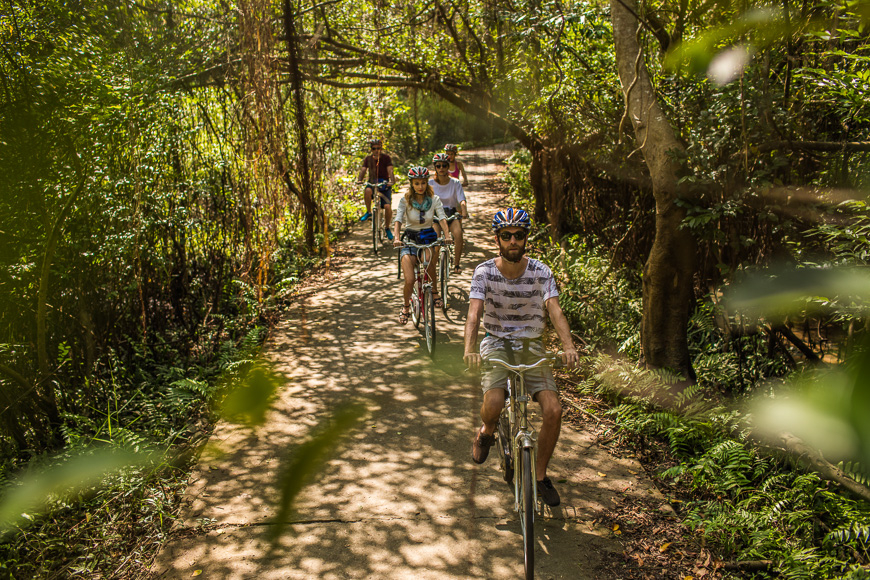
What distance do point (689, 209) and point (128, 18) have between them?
252 inches

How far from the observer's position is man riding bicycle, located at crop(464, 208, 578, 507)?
4309 mm

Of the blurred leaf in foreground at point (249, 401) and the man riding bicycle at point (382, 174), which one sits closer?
the blurred leaf in foreground at point (249, 401)

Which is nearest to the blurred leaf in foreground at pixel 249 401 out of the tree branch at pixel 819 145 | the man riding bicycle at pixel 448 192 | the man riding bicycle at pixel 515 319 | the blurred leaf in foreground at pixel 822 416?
the blurred leaf in foreground at pixel 822 416

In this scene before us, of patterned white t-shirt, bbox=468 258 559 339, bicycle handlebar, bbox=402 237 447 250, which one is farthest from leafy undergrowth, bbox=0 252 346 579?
bicycle handlebar, bbox=402 237 447 250

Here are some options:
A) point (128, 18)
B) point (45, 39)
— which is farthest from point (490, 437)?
point (128, 18)

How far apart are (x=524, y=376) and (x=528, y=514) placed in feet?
2.94

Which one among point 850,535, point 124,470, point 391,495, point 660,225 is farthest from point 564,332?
point 124,470

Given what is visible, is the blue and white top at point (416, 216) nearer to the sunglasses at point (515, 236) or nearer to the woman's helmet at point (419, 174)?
the woman's helmet at point (419, 174)

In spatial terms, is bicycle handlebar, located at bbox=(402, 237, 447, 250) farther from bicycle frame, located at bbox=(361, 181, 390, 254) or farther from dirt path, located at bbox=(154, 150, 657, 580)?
bicycle frame, located at bbox=(361, 181, 390, 254)

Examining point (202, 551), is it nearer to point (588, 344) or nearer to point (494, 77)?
point (588, 344)

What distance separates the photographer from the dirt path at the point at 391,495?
404 cm

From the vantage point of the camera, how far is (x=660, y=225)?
19.3 feet

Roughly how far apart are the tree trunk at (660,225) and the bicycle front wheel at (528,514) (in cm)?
277

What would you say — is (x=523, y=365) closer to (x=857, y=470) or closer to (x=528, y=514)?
(x=528, y=514)
